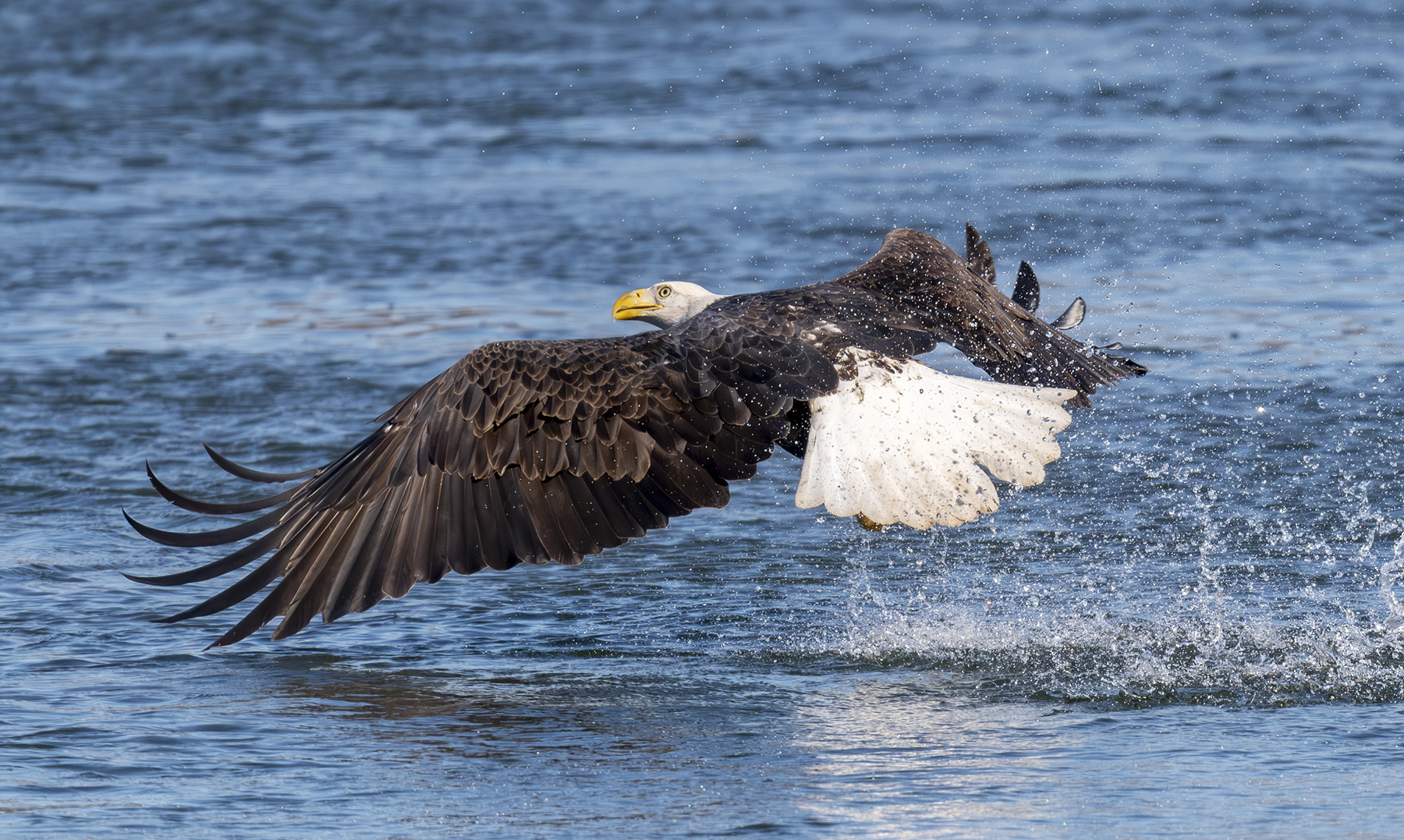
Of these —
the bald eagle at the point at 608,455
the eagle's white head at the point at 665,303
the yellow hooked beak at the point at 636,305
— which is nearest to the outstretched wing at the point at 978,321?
the bald eagle at the point at 608,455

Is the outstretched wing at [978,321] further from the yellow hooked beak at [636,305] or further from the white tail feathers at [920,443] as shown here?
the yellow hooked beak at [636,305]

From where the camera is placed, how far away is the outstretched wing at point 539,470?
15.1 ft

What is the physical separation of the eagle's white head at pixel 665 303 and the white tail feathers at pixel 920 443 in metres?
1.15

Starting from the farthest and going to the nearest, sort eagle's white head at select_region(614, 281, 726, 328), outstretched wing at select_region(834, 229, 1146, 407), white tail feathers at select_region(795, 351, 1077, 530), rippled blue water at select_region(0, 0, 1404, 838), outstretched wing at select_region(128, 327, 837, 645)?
1. eagle's white head at select_region(614, 281, 726, 328)
2. outstretched wing at select_region(834, 229, 1146, 407)
3. outstretched wing at select_region(128, 327, 837, 645)
4. white tail feathers at select_region(795, 351, 1077, 530)
5. rippled blue water at select_region(0, 0, 1404, 838)

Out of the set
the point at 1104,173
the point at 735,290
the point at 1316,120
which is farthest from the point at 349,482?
the point at 1316,120

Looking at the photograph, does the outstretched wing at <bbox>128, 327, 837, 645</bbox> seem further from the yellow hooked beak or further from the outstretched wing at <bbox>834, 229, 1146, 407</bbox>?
the yellow hooked beak

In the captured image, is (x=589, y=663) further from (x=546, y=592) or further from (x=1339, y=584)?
(x=1339, y=584)

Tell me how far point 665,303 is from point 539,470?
135 cm

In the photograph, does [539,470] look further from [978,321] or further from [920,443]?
[978,321]

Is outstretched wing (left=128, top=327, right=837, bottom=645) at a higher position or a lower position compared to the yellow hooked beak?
lower

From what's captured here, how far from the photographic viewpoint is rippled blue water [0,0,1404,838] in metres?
3.74

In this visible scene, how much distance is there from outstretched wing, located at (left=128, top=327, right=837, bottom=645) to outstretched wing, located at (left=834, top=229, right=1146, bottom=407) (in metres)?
0.61

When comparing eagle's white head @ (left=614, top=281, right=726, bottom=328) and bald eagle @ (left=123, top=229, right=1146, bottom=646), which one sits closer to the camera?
bald eagle @ (left=123, top=229, right=1146, bottom=646)

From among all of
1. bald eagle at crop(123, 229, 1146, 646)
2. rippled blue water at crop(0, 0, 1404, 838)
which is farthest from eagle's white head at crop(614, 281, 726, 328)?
bald eagle at crop(123, 229, 1146, 646)
